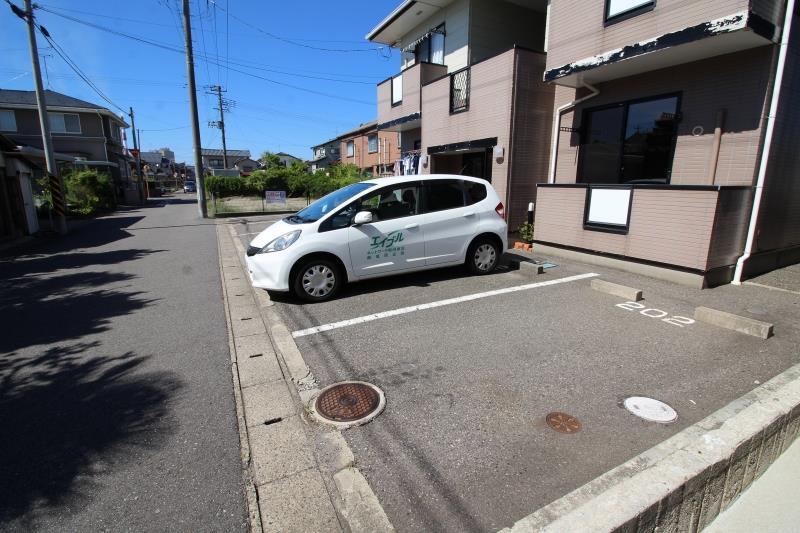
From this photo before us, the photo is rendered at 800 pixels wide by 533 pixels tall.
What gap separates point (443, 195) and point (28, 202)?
13.8 m

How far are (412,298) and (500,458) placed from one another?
10.5ft

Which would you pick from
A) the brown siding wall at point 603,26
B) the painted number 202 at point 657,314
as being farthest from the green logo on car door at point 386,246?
the brown siding wall at point 603,26

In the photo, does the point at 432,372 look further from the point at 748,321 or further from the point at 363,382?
the point at 748,321

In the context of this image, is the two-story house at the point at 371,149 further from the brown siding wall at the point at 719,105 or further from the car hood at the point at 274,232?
the car hood at the point at 274,232

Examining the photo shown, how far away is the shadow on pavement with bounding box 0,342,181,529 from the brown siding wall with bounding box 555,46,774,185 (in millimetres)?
7818

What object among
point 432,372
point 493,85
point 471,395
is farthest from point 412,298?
point 493,85

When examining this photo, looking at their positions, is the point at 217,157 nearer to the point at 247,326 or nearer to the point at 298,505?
the point at 247,326

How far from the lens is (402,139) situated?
16.0m

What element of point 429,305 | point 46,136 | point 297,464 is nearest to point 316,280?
point 429,305

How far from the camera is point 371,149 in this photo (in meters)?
26.8

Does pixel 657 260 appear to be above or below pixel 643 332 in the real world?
above

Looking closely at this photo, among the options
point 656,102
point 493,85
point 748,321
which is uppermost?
point 493,85

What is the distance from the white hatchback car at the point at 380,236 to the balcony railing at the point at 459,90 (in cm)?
515

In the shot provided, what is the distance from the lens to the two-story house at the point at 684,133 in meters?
5.67
